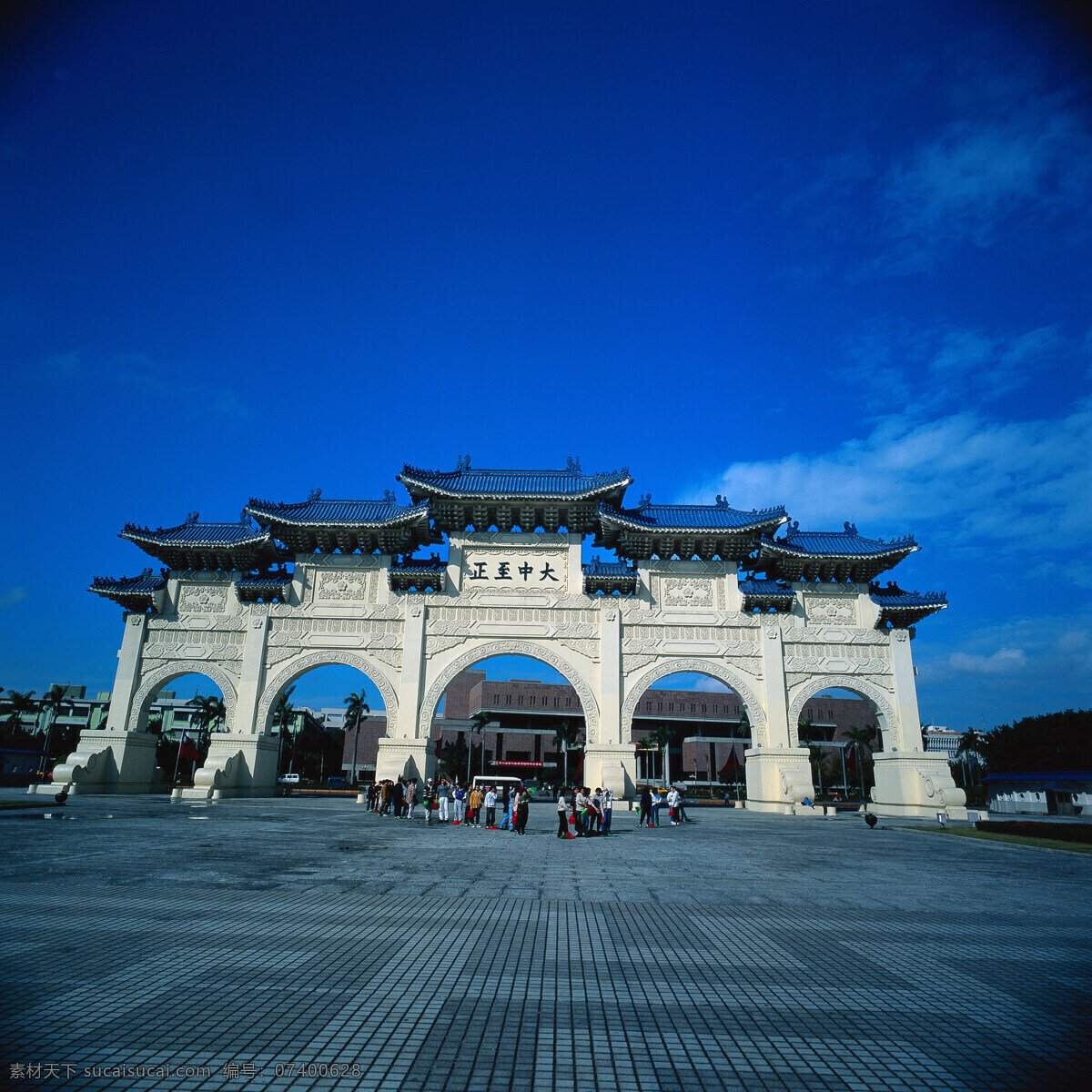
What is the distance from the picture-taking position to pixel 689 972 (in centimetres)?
519

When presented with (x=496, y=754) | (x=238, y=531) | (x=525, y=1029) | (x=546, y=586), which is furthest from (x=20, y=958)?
(x=496, y=754)

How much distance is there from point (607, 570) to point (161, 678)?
59.8ft

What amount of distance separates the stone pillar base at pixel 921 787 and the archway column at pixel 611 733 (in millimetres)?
9823

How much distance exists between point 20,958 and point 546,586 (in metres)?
23.6

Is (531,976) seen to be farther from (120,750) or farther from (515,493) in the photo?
(120,750)

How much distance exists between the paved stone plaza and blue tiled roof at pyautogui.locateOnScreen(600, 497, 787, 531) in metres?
18.2

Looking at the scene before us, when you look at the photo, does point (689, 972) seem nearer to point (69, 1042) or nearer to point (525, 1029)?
point (525, 1029)

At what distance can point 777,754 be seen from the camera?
26.8 meters

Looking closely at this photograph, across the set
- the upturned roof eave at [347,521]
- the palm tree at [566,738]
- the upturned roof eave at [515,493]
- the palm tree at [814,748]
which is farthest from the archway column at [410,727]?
the palm tree at [814,748]

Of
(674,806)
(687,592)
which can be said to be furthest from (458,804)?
(687,592)

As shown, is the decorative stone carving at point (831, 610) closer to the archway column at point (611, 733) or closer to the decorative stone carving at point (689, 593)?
the decorative stone carving at point (689, 593)

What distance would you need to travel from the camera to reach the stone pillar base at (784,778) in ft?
86.8

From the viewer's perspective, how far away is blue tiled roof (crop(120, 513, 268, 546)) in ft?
94.1

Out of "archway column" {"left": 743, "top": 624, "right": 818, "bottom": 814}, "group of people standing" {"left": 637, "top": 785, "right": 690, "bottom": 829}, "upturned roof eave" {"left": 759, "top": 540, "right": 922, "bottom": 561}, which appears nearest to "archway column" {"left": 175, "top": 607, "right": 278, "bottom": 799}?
"group of people standing" {"left": 637, "top": 785, "right": 690, "bottom": 829}
